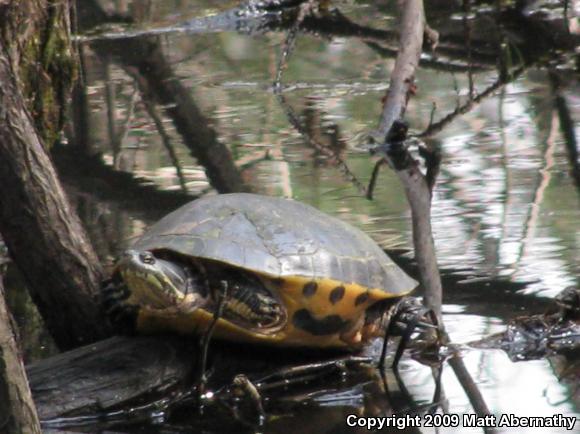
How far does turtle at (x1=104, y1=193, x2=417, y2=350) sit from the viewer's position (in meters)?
3.41

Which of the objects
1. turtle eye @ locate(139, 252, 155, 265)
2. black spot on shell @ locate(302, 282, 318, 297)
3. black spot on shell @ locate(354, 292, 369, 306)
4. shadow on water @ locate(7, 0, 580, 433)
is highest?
turtle eye @ locate(139, 252, 155, 265)

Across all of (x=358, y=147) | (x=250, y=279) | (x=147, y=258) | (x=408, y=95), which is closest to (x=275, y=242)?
(x=250, y=279)

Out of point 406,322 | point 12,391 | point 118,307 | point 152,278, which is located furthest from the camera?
point 406,322

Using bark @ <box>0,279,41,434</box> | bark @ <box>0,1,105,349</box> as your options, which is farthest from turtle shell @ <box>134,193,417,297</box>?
bark @ <box>0,279,41,434</box>

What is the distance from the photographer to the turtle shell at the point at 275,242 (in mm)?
3441

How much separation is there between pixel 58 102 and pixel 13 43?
29.7 inches

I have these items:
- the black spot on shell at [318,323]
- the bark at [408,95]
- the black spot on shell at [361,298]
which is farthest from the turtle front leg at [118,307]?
the bark at [408,95]

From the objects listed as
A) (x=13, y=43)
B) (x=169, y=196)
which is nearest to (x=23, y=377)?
(x=13, y=43)

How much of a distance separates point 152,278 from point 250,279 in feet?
0.98

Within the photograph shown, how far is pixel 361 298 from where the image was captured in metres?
3.62

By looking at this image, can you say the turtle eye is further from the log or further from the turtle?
the log

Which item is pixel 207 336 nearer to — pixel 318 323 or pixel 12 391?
pixel 318 323

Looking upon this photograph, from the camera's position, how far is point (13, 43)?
4406 mm

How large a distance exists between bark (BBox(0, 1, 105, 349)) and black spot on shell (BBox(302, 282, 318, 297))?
2.15ft
